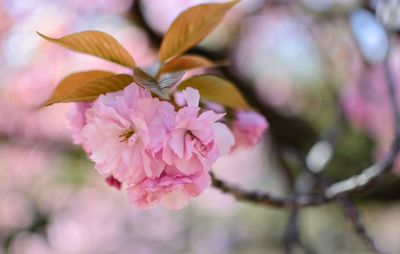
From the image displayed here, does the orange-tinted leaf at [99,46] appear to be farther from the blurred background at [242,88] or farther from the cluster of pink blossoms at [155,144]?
the blurred background at [242,88]

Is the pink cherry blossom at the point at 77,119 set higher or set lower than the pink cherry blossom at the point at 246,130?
higher

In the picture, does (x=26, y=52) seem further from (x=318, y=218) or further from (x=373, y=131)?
(x=318, y=218)

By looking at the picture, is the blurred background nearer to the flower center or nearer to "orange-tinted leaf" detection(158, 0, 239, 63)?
"orange-tinted leaf" detection(158, 0, 239, 63)

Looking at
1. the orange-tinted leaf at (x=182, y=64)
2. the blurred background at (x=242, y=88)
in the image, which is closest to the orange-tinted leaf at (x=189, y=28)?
the orange-tinted leaf at (x=182, y=64)

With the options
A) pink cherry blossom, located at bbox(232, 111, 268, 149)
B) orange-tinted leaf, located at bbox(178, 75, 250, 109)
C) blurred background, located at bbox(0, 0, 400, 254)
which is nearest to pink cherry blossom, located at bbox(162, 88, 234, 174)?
orange-tinted leaf, located at bbox(178, 75, 250, 109)

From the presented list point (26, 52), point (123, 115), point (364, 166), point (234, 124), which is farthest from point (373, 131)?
point (123, 115)

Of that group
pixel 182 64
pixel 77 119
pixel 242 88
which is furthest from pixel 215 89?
pixel 242 88

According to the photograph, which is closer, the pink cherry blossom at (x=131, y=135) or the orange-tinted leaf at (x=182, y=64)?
the pink cherry blossom at (x=131, y=135)
